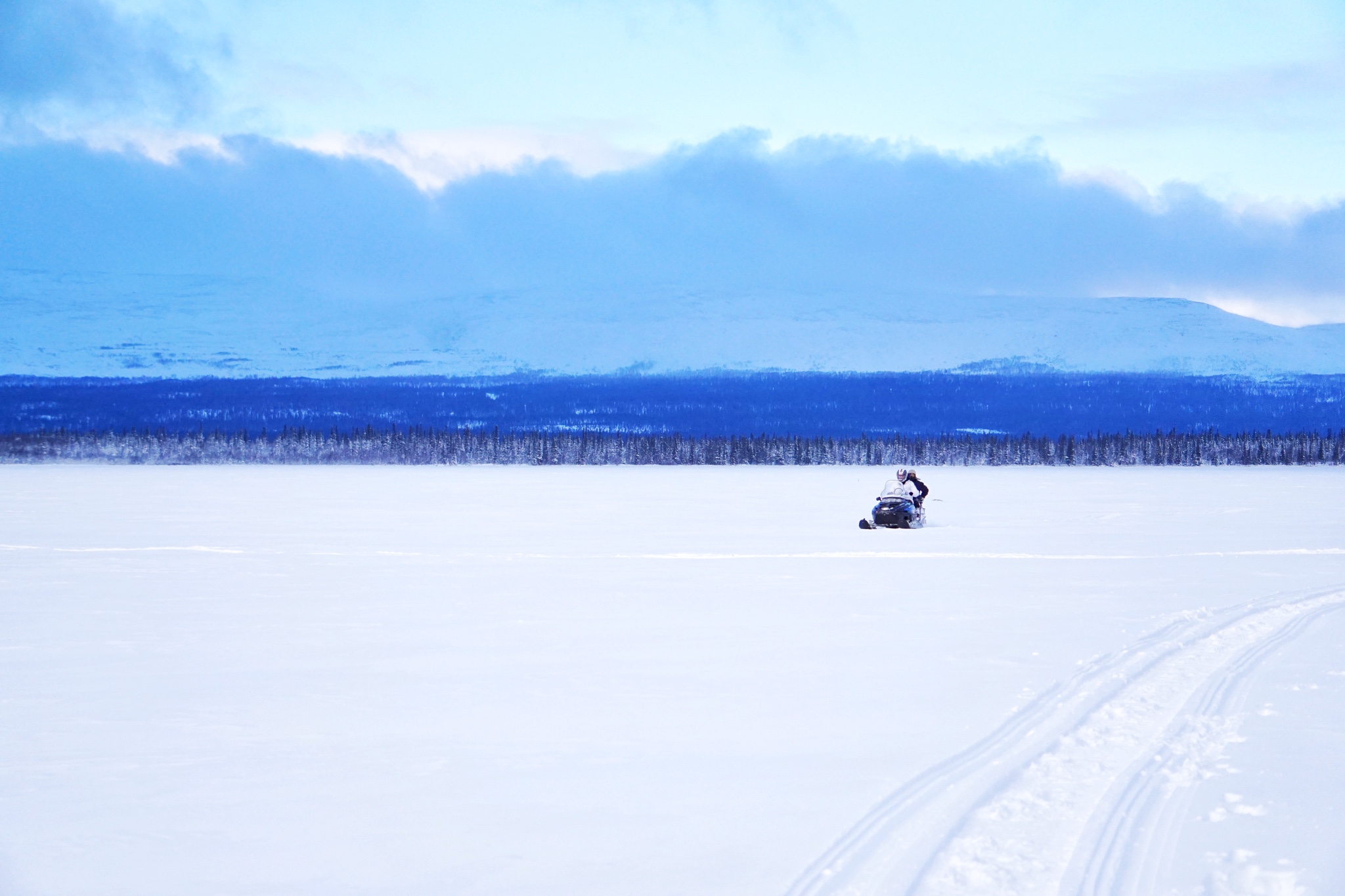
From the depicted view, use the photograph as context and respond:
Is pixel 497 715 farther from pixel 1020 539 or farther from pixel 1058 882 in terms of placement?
pixel 1020 539

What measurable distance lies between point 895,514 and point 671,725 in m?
18.6

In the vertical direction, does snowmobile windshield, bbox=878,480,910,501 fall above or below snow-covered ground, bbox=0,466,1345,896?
above

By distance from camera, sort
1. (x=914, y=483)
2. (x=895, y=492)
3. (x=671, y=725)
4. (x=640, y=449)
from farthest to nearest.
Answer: (x=640, y=449)
(x=914, y=483)
(x=895, y=492)
(x=671, y=725)

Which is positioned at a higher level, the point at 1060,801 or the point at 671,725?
the point at 1060,801

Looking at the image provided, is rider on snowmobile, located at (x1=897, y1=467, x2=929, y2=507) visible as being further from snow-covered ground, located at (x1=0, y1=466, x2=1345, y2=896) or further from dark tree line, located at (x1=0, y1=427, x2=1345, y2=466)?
dark tree line, located at (x1=0, y1=427, x2=1345, y2=466)

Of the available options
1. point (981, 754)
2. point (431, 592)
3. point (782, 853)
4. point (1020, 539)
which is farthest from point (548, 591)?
point (1020, 539)

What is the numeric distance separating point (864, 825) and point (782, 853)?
57cm

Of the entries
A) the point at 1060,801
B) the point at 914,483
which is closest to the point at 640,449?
the point at 914,483

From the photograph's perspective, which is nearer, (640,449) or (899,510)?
(899,510)

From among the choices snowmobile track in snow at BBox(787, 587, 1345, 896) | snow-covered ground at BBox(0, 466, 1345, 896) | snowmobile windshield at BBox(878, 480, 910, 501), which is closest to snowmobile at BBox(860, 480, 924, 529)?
snowmobile windshield at BBox(878, 480, 910, 501)

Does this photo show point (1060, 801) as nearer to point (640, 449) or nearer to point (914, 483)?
point (914, 483)

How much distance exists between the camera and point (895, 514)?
2638cm

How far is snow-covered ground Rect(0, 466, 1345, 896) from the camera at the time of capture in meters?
5.67

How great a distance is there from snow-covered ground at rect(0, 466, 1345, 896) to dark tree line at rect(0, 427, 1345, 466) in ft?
327
